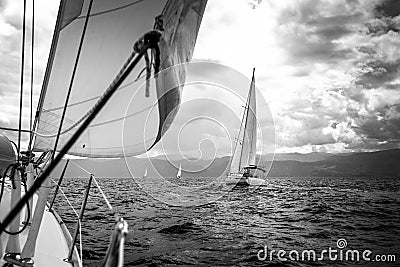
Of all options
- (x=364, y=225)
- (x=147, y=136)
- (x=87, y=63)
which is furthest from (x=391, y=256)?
(x=87, y=63)

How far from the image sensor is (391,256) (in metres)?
10.9

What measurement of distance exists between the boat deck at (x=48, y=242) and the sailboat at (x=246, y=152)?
38865 mm

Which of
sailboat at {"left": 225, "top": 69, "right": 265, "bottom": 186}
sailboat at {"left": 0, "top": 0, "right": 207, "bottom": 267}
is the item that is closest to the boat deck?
sailboat at {"left": 0, "top": 0, "right": 207, "bottom": 267}

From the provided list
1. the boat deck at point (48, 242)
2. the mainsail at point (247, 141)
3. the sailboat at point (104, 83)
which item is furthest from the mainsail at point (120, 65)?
the mainsail at point (247, 141)

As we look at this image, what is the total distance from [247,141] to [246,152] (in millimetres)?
1628

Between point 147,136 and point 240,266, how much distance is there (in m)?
6.57

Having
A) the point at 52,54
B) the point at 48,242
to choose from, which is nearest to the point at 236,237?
the point at 48,242

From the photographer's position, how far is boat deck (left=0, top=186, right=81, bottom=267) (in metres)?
3.86

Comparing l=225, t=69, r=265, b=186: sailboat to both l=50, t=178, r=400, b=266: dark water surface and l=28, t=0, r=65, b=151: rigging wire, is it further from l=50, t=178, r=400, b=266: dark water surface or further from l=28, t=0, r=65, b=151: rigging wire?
l=28, t=0, r=65, b=151: rigging wire

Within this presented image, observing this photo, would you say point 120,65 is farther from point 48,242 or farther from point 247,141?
point 247,141

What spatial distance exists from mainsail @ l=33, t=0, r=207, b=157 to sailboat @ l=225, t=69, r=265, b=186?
40.1 meters

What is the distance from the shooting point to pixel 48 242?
454cm

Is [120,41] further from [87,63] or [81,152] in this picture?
[81,152]

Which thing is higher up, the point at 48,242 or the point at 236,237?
the point at 48,242
